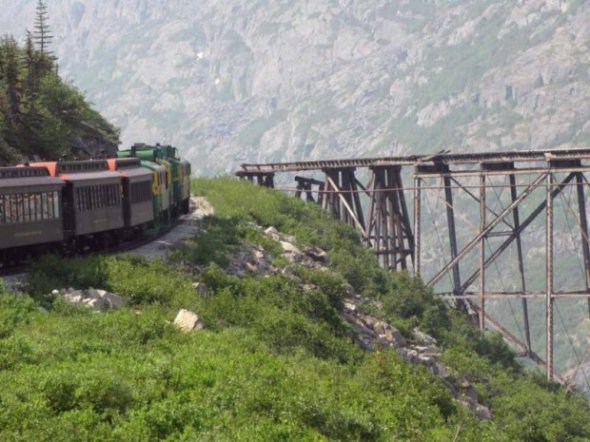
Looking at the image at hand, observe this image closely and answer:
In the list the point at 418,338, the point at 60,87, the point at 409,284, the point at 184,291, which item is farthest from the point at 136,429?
the point at 60,87

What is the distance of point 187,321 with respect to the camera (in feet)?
80.3

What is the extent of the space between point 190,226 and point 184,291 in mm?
18004

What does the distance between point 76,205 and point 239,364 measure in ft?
41.9

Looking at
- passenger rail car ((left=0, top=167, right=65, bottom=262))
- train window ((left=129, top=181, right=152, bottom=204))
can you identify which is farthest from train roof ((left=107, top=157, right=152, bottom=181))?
passenger rail car ((left=0, top=167, right=65, bottom=262))

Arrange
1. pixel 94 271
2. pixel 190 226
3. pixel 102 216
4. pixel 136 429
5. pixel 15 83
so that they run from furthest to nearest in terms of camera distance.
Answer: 1. pixel 15 83
2. pixel 190 226
3. pixel 102 216
4. pixel 94 271
5. pixel 136 429

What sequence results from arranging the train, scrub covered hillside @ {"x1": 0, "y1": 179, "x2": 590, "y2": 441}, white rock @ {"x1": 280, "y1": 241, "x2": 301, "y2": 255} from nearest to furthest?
scrub covered hillside @ {"x1": 0, "y1": 179, "x2": 590, "y2": 441} < the train < white rock @ {"x1": 280, "y1": 241, "x2": 301, "y2": 255}

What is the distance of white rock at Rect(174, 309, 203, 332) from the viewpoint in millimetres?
24188

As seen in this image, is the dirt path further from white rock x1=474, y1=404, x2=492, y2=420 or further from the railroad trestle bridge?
white rock x1=474, y1=404, x2=492, y2=420

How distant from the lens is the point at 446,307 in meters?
50.7

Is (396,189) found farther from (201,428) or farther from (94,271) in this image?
(201,428)

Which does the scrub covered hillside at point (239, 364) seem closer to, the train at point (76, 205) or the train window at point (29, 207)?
the train window at point (29, 207)

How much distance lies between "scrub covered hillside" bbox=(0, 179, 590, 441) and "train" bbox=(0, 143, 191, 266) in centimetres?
161

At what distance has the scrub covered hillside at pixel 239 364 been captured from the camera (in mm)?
16734

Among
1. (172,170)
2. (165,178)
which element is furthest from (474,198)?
(165,178)
